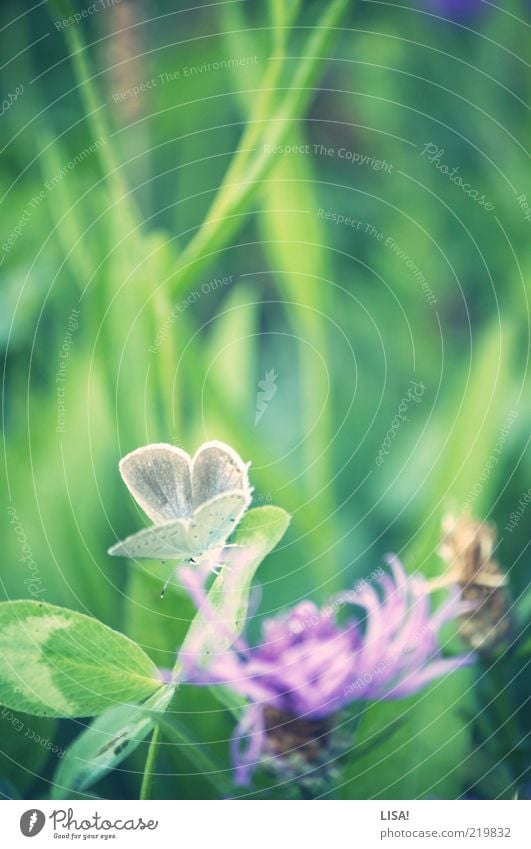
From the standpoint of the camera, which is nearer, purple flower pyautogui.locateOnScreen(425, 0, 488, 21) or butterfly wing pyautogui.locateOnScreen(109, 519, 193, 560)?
butterfly wing pyautogui.locateOnScreen(109, 519, 193, 560)

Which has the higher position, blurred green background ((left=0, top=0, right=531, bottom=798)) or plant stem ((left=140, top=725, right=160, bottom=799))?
blurred green background ((left=0, top=0, right=531, bottom=798))

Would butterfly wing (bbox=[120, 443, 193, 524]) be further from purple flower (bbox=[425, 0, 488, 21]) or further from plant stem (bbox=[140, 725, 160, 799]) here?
purple flower (bbox=[425, 0, 488, 21])

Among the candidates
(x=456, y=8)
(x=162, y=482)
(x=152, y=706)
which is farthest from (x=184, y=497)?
(x=456, y=8)

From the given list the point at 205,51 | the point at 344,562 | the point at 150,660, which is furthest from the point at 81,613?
the point at 205,51
